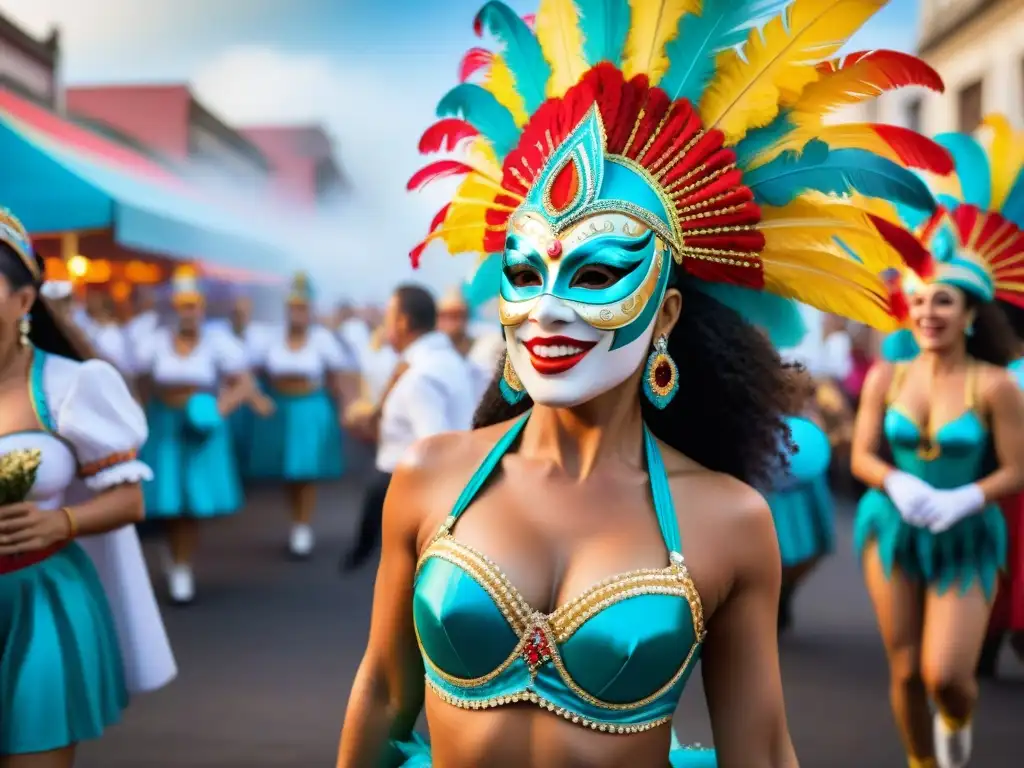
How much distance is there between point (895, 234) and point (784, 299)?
269mm

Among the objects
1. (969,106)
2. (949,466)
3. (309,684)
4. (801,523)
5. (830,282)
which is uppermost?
(969,106)

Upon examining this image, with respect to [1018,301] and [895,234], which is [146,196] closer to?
[1018,301]

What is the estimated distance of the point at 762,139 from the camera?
2.16 metres

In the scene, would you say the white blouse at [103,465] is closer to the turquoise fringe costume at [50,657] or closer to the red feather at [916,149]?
the turquoise fringe costume at [50,657]

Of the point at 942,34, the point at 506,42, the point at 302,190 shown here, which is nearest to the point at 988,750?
the point at 506,42

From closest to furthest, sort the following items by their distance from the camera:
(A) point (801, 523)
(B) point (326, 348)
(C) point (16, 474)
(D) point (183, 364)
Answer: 1. (C) point (16, 474)
2. (A) point (801, 523)
3. (D) point (183, 364)
4. (B) point (326, 348)

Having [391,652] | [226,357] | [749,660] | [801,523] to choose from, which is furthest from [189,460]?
[749,660]

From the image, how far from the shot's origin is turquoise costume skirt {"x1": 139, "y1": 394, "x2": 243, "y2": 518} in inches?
284

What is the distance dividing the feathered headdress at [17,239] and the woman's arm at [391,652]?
57.1 inches

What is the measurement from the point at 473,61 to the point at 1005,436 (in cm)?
282

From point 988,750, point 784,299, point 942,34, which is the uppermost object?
point 942,34

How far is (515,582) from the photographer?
1957 mm

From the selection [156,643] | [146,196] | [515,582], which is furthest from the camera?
[146,196]

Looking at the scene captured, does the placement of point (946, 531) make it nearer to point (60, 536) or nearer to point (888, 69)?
point (888, 69)
